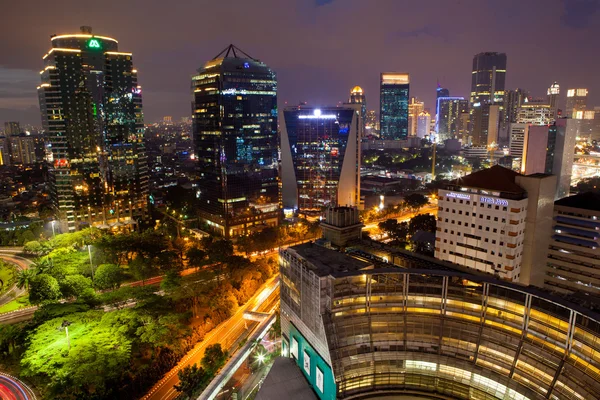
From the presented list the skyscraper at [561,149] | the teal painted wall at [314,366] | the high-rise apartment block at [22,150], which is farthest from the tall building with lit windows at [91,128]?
the high-rise apartment block at [22,150]

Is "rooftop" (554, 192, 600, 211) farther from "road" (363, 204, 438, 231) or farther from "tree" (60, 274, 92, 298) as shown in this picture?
"tree" (60, 274, 92, 298)

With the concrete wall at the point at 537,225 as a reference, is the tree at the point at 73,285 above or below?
below

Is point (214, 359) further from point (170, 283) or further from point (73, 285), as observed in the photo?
point (73, 285)

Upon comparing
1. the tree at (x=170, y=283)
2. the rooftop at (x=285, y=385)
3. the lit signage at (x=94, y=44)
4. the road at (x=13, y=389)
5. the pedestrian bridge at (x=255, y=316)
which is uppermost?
the lit signage at (x=94, y=44)

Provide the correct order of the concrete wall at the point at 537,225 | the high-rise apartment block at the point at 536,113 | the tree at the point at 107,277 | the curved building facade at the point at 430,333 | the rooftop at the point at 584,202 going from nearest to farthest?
the curved building facade at the point at 430,333 < the concrete wall at the point at 537,225 < the rooftop at the point at 584,202 < the tree at the point at 107,277 < the high-rise apartment block at the point at 536,113

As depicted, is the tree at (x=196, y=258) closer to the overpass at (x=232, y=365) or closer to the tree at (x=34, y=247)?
the overpass at (x=232, y=365)

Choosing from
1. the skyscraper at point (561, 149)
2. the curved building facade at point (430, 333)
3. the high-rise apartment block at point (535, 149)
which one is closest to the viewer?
the curved building facade at point (430, 333)

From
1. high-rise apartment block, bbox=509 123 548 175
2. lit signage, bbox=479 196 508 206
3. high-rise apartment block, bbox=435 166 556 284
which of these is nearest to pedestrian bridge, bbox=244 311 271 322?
high-rise apartment block, bbox=435 166 556 284

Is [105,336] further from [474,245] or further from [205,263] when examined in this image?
[474,245]

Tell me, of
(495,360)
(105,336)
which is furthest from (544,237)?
(105,336)
